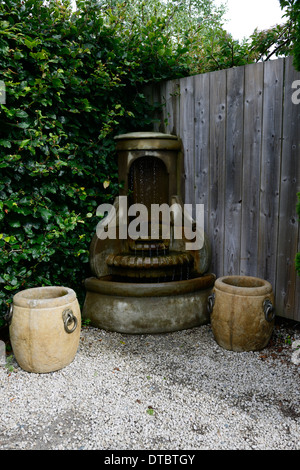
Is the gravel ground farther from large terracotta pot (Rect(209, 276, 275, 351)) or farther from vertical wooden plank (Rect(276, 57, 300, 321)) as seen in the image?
vertical wooden plank (Rect(276, 57, 300, 321))

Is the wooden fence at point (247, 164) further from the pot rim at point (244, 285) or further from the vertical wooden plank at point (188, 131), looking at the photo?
the pot rim at point (244, 285)

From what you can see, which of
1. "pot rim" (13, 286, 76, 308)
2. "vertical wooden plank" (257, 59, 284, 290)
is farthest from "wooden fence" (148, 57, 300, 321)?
"pot rim" (13, 286, 76, 308)

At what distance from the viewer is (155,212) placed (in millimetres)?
3838

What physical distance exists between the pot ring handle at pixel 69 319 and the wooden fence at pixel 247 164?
151cm

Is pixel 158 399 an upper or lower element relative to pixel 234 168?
lower

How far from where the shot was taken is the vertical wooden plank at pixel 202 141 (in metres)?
3.48

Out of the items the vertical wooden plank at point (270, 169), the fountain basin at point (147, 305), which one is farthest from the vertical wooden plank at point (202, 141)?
the fountain basin at point (147, 305)

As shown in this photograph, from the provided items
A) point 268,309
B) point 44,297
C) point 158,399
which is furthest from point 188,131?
point 158,399

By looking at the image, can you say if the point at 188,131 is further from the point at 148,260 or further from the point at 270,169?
the point at 148,260

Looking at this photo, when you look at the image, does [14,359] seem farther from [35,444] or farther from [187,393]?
[187,393]

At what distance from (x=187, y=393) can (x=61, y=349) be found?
0.89m

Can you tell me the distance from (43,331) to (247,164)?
6.83ft

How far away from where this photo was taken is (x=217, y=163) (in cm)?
344
